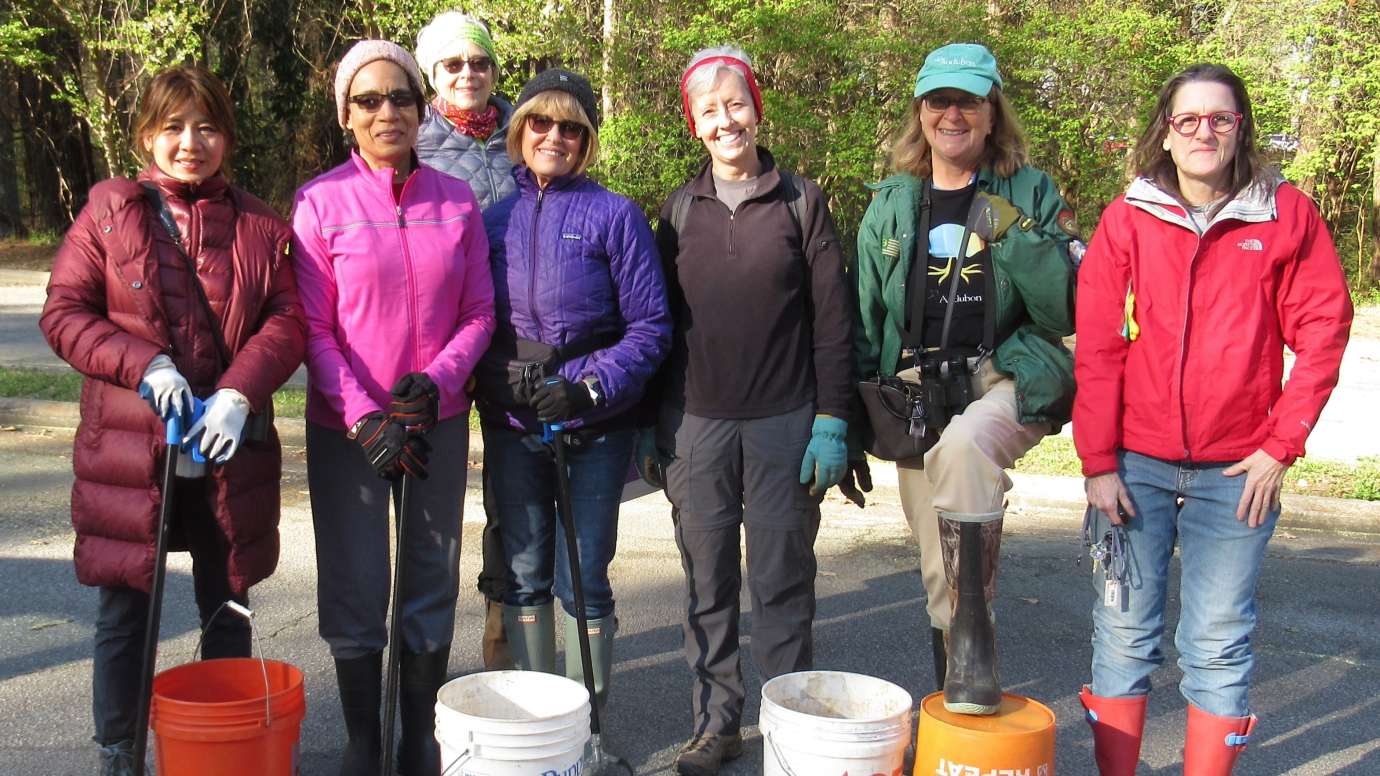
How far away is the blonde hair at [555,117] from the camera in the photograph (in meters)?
3.77

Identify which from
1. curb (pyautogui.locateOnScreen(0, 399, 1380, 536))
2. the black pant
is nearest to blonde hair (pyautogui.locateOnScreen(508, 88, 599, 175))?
the black pant

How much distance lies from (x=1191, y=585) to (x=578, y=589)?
1.76 m

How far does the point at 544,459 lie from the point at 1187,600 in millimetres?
1942

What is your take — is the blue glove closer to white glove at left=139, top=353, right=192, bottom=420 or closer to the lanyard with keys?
the lanyard with keys

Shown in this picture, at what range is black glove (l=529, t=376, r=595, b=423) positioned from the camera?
3600mm

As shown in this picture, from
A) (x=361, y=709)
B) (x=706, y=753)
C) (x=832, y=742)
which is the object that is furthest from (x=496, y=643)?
(x=832, y=742)

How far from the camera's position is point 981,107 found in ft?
12.2

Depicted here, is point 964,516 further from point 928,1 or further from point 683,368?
point 928,1

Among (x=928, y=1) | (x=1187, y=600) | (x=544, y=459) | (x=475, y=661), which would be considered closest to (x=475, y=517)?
(x=475, y=661)

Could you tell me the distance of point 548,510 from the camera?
155 inches

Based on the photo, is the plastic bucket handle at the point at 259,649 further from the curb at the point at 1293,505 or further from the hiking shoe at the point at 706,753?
the curb at the point at 1293,505

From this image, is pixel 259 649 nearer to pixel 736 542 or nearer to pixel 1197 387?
pixel 736 542

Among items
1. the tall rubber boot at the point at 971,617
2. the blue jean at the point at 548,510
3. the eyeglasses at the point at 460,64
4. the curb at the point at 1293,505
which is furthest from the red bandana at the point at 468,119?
the curb at the point at 1293,505

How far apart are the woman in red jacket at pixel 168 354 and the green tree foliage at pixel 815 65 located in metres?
5.59
